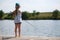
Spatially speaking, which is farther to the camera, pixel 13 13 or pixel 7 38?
pixel 13 13

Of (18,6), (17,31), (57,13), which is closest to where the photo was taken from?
(18,6)

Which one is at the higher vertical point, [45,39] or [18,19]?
[18,19]

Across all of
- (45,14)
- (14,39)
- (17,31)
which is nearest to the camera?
(14,39)

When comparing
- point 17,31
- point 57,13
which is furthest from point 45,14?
point 17,31

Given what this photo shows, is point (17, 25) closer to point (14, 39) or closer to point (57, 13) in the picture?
point (14, 39)

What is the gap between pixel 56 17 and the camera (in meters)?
109

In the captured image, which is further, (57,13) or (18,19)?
(57,13)

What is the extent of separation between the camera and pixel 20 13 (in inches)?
537

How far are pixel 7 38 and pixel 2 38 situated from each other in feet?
0.83

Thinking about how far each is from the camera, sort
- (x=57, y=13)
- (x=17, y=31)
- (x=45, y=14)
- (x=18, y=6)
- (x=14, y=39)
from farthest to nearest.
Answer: (x=57, y=13) < (x=45, y=14) < (x=17, y=31) < (x=18, y=6) < (x=14, y=39)

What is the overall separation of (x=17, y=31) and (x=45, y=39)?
2532 mm

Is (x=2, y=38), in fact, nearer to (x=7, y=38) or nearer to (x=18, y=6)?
(x=7, y=38)

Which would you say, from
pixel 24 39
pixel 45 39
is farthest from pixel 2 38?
pixel 45 39

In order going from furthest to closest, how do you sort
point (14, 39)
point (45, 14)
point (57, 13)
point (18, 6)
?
point (57, 13) → point (45, 14) → point (18, 6) → point (14, 39)
